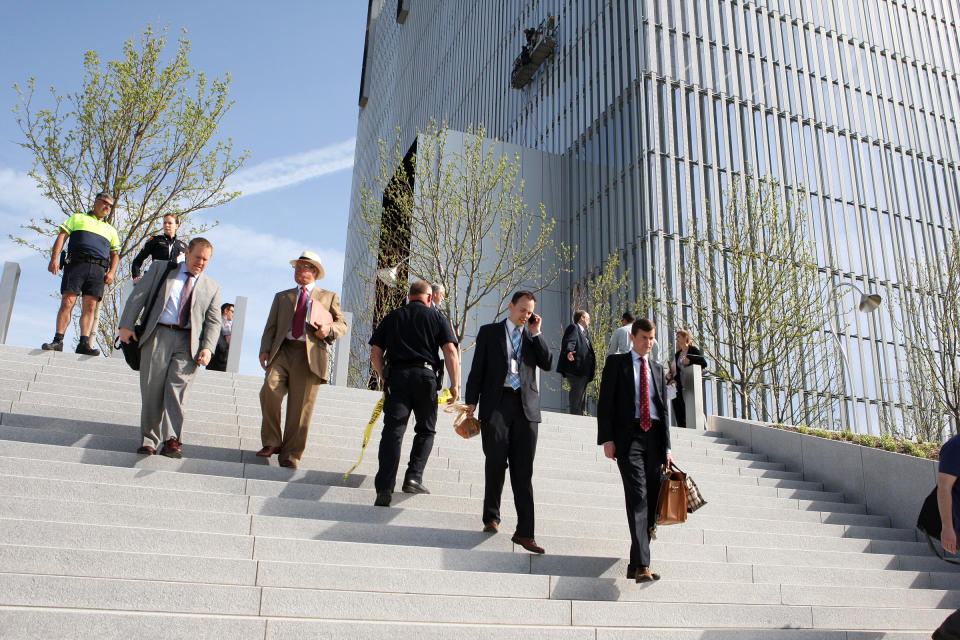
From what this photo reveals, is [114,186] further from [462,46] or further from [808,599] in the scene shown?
[462,46]

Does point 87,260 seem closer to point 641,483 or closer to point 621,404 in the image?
point 621,404

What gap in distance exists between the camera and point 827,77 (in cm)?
3166

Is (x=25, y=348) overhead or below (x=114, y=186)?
below

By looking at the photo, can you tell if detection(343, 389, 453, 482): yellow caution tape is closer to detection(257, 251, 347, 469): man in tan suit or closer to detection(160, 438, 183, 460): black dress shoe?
detection(257, 251, 347, 469): man in tan suit

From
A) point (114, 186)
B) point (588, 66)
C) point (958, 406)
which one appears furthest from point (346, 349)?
point (588, 66)

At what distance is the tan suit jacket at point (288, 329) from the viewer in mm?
6277

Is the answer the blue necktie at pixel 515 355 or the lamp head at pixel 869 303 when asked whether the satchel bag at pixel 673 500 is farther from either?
the lamp head at pixel 869 303

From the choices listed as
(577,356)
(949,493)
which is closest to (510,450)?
(949,493)

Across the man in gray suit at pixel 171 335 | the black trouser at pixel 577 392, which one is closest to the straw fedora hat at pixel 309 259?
the man in gray suit at pixel 171 335

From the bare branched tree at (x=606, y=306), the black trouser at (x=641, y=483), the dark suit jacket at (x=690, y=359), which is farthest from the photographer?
the bare branched tree at (x=606, y=306)

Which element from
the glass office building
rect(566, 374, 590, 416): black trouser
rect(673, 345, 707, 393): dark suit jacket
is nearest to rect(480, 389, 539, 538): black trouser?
rect(566, 374, 590, 416): black trouser

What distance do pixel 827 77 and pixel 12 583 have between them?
35.5m

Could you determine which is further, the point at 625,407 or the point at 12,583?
the point at 625,407

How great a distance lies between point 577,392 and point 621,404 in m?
6.66
